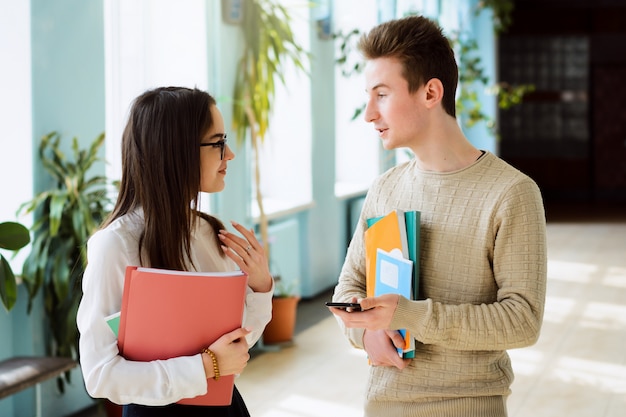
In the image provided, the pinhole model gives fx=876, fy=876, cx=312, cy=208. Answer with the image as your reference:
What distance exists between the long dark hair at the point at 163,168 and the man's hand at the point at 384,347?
0.42m

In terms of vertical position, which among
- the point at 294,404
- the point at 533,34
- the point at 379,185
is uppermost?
the point at 533,34

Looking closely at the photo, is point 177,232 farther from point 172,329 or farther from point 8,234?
point 8,234

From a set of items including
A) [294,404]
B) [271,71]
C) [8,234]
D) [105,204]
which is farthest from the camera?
[271,71]

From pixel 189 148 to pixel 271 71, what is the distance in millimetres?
4238

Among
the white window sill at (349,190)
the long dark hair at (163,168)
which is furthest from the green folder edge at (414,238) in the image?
the white window sill at (349,190)

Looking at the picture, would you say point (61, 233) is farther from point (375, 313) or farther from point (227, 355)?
point (375, 313)

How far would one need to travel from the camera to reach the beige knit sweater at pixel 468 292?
5.44 feet

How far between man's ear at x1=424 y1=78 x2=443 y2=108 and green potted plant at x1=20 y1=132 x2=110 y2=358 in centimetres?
273

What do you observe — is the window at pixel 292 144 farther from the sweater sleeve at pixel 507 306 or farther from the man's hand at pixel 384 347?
the sweater sleeve at pixel 507 306

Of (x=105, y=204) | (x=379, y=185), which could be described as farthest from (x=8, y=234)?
(x=105, y=204)

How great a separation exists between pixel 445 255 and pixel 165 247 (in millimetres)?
562

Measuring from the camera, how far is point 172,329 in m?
1.67

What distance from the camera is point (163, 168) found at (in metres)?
1.75

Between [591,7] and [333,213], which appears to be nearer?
[333,213]
